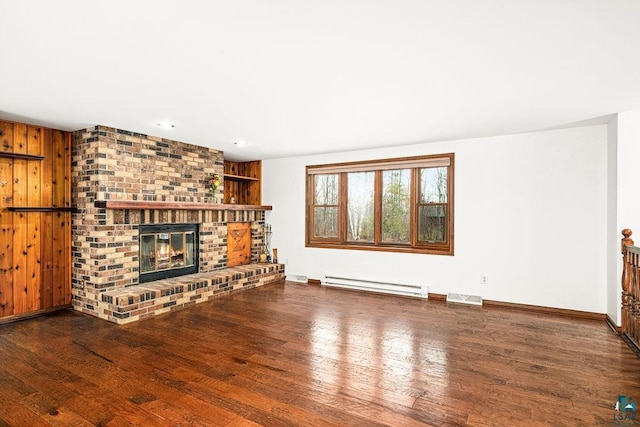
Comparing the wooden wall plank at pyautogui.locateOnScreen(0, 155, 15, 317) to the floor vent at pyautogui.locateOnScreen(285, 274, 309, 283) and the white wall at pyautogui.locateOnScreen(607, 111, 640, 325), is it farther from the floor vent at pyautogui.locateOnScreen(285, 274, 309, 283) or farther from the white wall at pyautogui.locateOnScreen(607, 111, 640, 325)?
the white wall at pyautogui.locateOnScreen(607, 111, 640, 325)

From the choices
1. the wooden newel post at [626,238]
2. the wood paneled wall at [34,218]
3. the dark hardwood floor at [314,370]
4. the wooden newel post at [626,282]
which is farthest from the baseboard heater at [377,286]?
the wood paneled wall at [34,218]

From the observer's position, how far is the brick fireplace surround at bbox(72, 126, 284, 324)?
14.1 feet

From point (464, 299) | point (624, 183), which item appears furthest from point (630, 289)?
point (464, 299)

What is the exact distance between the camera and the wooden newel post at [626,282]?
3.50 meters

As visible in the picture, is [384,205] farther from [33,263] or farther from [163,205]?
[33,263]

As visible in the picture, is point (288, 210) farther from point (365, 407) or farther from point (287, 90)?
point (365, 407)

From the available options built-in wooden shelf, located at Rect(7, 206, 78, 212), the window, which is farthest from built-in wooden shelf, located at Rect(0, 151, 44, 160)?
the window

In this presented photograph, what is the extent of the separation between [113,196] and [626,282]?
596 centimetres

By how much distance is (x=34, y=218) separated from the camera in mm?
4262

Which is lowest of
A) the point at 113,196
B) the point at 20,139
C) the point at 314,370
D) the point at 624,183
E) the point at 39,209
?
the point at 314,370

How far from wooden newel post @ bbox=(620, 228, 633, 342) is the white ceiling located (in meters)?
1.36

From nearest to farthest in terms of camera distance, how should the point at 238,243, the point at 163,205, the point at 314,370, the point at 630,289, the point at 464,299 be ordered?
the point at 314,370 → the point at 630,289 → the point at 163,205 → the point at 464,299 → the point at 238,243

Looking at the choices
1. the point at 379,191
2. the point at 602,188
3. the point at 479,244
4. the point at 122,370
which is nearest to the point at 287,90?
the point at 122,370

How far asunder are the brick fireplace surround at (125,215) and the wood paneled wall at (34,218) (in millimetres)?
143
